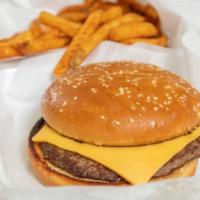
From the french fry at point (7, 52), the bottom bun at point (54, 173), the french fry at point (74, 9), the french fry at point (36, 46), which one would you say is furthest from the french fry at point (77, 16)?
the bottom bun at point (54, 173)

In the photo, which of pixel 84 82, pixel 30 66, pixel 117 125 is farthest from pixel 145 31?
pixel 117 125

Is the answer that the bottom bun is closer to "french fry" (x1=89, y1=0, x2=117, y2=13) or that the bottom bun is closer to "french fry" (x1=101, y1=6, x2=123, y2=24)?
"french fry" (x1=101, y1=6, x2=123, y2=24)

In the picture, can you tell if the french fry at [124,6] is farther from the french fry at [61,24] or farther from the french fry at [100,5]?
the french fry at [61,24]

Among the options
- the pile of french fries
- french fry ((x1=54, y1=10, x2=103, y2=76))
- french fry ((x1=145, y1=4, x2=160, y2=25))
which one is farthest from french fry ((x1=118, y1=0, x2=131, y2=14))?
french fry ((x1=54, y1=10, x2=103, y2=76))

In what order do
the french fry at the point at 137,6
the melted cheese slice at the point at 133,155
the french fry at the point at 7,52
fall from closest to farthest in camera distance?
the melted cheese slice at the point at 133,155
the french fry at the point at 7,52
the french fry at the point at 137,6

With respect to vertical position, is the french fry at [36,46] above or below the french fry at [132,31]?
below

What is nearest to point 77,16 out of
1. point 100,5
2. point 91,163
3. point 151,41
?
point 100,5

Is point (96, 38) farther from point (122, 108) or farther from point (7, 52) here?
point (122, 108)

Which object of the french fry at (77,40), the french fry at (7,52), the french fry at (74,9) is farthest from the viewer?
the french fry at (74,9)
